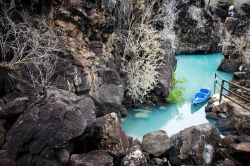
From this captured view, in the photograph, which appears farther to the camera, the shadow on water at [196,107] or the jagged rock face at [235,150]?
the shadow on water at [196,107]

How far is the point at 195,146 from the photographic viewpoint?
9.28 m

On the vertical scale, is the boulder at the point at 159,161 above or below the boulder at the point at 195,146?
below

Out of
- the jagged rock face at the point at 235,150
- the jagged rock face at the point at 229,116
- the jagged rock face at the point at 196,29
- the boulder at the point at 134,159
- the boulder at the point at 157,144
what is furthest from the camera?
the jagged rock face at the point at 196,29

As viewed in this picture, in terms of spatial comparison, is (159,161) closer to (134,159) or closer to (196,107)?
(134,159)

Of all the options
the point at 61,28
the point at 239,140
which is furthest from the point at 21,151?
the point at 239,140

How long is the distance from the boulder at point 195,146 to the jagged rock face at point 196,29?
20.6m

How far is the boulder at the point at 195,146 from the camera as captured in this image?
920 cm

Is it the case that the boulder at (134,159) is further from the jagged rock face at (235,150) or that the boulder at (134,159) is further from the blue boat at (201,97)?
the blue boat at (201,97)

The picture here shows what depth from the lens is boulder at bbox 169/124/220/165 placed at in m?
9.20

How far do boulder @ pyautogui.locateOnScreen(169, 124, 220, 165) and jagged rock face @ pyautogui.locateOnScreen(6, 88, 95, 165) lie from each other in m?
3.72

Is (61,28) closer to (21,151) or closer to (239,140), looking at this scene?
(21,151)

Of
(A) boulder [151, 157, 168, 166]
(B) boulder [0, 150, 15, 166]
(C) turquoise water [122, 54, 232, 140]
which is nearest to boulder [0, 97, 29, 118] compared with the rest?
(B) boulder [0, 150, 15, 166]

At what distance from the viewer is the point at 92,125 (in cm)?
771

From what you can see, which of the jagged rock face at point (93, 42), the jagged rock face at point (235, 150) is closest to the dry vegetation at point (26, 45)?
the jagged rock face at point (93, 42)
